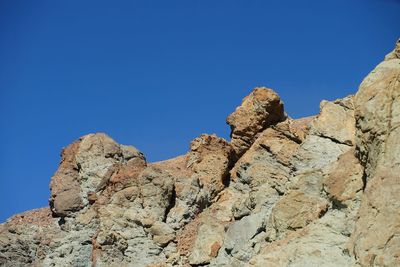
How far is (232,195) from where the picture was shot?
111 feet

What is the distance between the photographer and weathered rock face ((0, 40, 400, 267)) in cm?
1861

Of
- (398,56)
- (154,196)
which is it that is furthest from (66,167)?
(398,56)

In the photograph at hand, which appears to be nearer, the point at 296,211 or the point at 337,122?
the point at 296,211

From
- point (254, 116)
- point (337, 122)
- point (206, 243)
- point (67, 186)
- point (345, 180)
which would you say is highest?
point (254, 116)

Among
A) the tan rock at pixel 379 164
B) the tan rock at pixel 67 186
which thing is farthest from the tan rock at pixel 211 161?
the tan rock at pixel 379 164

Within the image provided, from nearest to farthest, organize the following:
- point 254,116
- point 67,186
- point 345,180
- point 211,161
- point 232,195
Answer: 1. point 345,180
2. point 232,195
3. point 211,161
4. point 67,186
5. point 254,116

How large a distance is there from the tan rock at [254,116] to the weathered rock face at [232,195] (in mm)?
62

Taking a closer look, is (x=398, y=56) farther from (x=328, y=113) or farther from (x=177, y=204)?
(x=177, y=204)

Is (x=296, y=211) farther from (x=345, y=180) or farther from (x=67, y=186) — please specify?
(x=67, y=186)

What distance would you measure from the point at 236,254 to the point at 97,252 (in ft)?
27.5

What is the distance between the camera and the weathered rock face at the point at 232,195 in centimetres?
1861

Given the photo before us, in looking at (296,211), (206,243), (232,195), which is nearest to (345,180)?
(296,211)

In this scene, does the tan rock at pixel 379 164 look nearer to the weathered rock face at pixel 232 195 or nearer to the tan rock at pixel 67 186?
the weathered rock face at pixel 232 195

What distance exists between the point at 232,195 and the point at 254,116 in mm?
4969
